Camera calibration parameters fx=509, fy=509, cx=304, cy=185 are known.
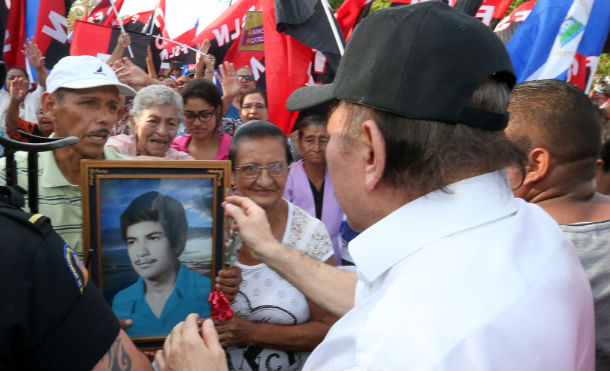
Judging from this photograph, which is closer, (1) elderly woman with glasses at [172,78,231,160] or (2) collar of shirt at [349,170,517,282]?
(2) collar of shirt at [349,170,517,282]

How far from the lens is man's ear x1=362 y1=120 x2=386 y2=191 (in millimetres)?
1185

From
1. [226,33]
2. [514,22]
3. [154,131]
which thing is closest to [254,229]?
[154,131]

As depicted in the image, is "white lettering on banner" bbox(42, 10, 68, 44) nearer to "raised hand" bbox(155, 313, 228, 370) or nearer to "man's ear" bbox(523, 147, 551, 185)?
"raised hand" bbox(155, 313, 228, 370)

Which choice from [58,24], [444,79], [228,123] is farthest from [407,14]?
[58,24]

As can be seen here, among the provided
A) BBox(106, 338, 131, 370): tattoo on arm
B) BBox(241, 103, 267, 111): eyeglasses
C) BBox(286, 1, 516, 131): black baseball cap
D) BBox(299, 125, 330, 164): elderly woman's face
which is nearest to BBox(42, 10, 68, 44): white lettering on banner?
BBox(241, 103, 267, 111): eyeglasses

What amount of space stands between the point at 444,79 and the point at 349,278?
3.69 ft

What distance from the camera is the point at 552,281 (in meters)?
1.04

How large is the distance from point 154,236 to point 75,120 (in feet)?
2.72

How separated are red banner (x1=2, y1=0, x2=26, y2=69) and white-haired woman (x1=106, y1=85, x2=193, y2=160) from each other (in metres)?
2.95

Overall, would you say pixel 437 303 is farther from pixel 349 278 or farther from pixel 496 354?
pixel 349 278

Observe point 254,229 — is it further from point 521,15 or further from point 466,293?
point 521,15

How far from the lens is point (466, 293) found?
94cm

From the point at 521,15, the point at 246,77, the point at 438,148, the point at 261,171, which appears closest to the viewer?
the point at 438,148

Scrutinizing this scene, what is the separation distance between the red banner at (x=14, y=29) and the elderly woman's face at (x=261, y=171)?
161 inches
